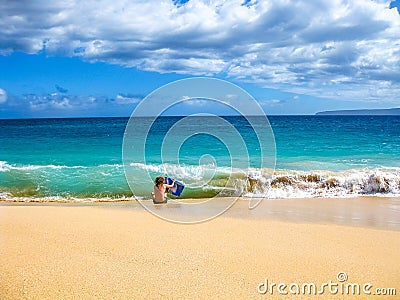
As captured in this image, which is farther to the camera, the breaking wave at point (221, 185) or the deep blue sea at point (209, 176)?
the deep blue sea at point (209, 176)

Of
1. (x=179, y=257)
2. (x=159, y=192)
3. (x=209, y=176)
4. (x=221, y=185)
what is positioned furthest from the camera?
(x=209, y=176)

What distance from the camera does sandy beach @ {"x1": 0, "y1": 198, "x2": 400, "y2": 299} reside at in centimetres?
504

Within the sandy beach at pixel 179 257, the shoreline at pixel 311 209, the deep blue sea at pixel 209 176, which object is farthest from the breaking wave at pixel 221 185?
the sandy beach at pixel 179 257

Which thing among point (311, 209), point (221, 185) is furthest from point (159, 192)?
point (311, 209)

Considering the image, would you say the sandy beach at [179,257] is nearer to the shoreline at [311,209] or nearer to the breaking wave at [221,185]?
the shoreline at [311,209]

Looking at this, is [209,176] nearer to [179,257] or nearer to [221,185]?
[221,185]

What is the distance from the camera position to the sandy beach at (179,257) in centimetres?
504

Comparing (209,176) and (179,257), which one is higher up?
(209,176)

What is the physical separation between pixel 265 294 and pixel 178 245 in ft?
7.12

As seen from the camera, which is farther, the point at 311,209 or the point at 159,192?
the point at 159,192

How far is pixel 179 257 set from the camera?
612 cm

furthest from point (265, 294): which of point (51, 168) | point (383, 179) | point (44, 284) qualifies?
point (51, 168)

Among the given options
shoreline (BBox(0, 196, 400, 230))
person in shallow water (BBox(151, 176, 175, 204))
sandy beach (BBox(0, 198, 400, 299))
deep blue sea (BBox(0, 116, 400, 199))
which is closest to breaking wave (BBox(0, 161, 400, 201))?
deep blue sea (BBox(0, 116, 400, 199))

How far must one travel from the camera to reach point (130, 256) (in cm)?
613
